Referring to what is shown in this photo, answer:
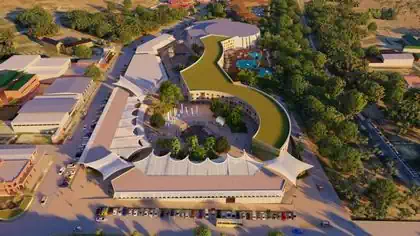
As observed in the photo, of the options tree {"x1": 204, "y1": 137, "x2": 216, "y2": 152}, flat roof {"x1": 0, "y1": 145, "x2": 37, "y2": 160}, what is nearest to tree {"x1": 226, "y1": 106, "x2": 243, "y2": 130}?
tree {"x1": 204, "y1": 137, "x2": 216, "y2": 152}

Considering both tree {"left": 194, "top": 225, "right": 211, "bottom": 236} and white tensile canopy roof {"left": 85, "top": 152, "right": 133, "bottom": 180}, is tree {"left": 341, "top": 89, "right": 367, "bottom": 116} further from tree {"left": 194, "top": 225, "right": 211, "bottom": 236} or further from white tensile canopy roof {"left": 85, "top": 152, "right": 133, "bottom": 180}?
white tensile canopy roof {"left": 85, "top": 152, "right": 133, "bottom": 180}

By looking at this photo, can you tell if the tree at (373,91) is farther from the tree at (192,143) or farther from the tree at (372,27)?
the tree at (372,27)

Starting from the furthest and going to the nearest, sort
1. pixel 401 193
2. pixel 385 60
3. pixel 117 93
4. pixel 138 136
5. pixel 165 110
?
1. pixel 385 60
2. pixel 117 93
3. pixel 165 110
4. pixel 138 136
5. pixel 401 193

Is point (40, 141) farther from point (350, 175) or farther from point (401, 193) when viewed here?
point (401, 193)

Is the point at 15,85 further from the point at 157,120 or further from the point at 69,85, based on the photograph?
the point at 157,120

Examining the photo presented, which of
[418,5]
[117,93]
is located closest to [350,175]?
[117,93]

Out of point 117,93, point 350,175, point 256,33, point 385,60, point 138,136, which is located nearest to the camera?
point 350,175
